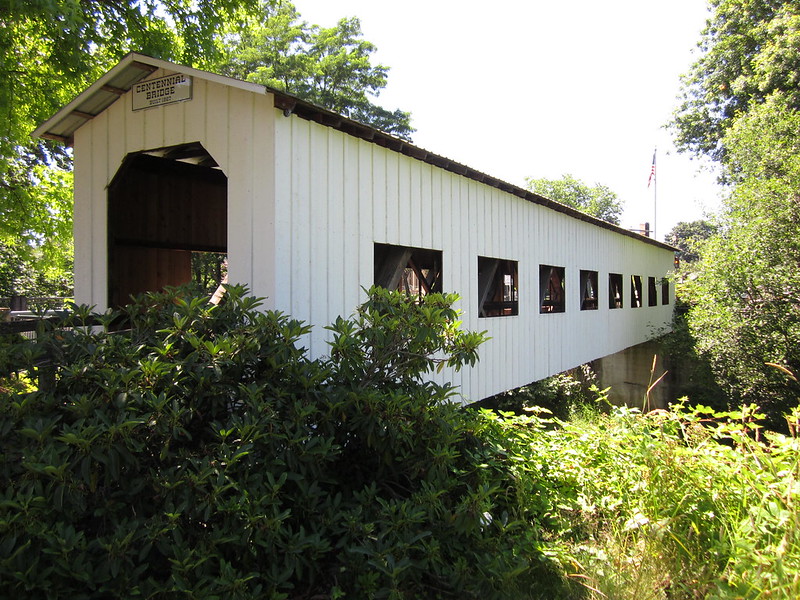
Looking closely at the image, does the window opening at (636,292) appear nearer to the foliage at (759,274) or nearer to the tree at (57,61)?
the foliage at (759,274)

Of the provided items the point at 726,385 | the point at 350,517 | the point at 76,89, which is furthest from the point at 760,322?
the point at 76,89

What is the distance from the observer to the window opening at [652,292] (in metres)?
18.8

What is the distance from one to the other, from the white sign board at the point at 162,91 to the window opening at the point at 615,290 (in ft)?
40.6

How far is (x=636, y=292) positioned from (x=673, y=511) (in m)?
15.4

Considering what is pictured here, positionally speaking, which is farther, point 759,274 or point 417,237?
point 759,274

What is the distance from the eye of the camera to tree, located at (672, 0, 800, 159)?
49.4 feet

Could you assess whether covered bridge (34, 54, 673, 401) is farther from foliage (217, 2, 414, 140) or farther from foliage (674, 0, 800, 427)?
foliage (217, 2, 414, 140)

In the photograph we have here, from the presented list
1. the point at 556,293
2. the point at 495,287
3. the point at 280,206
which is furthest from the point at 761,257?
the point at 280,206

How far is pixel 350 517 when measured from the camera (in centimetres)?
279

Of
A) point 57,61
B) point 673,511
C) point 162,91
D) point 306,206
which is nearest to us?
point 673,511

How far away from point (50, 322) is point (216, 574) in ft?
5.86

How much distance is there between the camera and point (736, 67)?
18.3 metres

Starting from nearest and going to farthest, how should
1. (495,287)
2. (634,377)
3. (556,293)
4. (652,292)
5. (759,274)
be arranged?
(495,287), (556,293), (759,274), (634,377), (652,292)

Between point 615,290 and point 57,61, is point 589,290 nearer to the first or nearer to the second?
point 615,290
